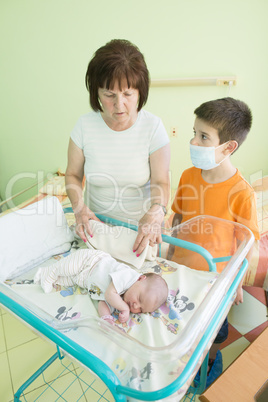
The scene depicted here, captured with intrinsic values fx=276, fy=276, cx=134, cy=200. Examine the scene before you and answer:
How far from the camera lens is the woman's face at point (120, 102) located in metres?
1.17

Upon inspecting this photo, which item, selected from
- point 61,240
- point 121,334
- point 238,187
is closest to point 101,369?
point 121,334

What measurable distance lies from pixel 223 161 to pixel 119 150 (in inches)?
19.8

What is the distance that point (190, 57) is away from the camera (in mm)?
2594

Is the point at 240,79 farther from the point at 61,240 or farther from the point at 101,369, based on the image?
the point at 101,369

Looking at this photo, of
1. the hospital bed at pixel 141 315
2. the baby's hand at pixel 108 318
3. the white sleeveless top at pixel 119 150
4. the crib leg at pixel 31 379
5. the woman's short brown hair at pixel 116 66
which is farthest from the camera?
the crib leg at pixel 31 379

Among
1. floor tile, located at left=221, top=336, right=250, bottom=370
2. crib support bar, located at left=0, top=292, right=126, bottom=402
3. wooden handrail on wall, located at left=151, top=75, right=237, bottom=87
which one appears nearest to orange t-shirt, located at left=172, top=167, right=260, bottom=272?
crib support bar, located at left=0, top=292, right=126, bottom=402

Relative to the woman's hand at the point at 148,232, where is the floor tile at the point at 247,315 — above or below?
below

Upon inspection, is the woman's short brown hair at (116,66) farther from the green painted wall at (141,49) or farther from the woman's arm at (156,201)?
the green painted wall at (141,49)

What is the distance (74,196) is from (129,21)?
2075mm

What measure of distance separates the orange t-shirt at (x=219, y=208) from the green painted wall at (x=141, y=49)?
162cm

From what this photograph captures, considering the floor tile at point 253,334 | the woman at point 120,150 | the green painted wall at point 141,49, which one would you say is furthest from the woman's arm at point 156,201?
the green painted wall at point 141,49

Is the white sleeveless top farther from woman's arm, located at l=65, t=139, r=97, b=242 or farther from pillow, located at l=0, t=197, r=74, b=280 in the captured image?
pillow, located at l=0, t=197, r=74, b=280

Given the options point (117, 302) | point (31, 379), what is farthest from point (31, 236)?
point (31, 379)

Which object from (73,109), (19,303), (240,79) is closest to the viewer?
(19,303)
